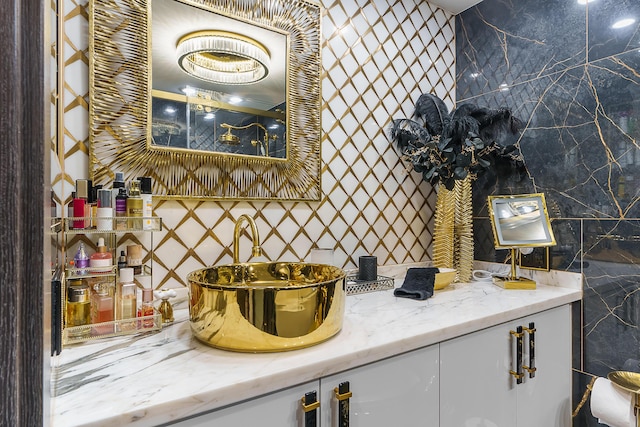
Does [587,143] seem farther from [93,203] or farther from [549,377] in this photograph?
[93,203]

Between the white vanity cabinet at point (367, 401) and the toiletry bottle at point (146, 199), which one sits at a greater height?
the toiletry bottle at point (146, 199)

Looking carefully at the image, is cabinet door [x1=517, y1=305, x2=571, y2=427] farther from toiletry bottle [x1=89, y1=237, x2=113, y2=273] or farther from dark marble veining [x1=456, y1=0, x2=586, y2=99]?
A: toiletry bottle [x1=89, y1=237, x2=113, y2=273]

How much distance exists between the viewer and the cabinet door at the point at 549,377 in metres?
1.44

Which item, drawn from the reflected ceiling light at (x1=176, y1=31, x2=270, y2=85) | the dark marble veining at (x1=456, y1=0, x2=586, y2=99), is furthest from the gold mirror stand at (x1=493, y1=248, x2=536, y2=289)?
the reflected ceiling light at (x1=176, y1=31, x2=270, y2=85)

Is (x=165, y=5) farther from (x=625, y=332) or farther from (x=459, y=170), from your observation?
(x=625, y=332)

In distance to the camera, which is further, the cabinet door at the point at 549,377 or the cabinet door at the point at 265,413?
the cabinet door at the point at 549,377

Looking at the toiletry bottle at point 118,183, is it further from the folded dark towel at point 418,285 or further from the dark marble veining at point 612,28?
the dark marble veining at point 612,28

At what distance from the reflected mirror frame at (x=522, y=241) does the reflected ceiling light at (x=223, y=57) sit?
4.30 ft

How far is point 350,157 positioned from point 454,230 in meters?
0.71

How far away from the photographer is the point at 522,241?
177 cm

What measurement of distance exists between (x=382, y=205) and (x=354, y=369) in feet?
3.56

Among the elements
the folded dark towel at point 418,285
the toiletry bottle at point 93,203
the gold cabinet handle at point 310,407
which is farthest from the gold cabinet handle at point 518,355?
the toiletry bottle at point 93,203

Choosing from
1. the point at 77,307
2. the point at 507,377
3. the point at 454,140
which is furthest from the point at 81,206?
the point at 454,140

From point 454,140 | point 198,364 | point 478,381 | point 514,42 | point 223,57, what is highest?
point 514,42
